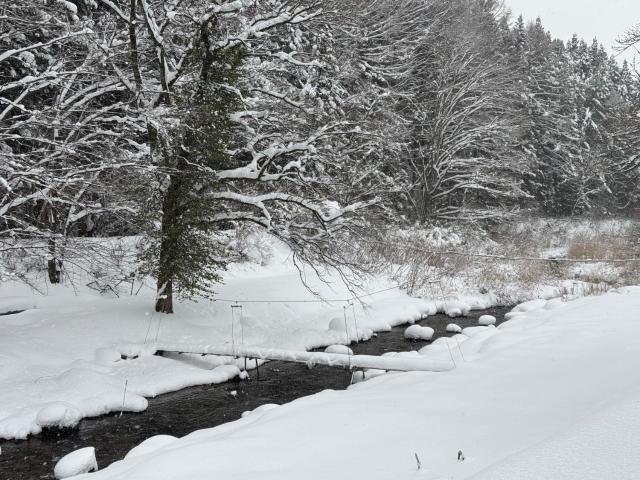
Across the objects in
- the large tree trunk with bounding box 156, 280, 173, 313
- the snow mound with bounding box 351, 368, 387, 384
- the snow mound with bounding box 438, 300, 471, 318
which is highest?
the large tree trunk with bounding box 156, 280, 173, 313

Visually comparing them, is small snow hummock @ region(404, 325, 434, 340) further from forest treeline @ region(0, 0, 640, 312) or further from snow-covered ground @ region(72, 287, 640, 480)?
snow-covered ground @ region(72, 287, 640, 480)

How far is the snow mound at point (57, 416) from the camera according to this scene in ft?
24.3

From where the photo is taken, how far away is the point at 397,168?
2775 cm

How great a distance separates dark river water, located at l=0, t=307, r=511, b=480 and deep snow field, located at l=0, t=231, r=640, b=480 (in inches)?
11.0

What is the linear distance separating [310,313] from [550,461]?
12.4 m

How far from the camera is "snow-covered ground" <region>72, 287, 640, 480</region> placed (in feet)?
8.54

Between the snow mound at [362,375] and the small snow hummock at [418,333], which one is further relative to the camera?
the small snow hummock at [418,333]

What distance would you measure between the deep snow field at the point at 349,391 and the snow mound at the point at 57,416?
0.06ft

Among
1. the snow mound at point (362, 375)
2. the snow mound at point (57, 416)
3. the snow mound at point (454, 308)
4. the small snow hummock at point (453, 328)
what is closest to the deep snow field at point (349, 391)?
the snow mound at point (57, 416)

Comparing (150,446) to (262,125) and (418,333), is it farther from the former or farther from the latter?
(262,125)

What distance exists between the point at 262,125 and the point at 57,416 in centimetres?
927

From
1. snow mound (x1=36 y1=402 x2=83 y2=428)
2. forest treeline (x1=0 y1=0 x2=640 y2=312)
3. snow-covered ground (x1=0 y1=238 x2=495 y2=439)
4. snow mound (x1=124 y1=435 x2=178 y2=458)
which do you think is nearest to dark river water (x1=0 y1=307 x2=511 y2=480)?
snow mound (x1=36 y1=402 x2=83 y2=428)

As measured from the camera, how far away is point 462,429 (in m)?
4.52

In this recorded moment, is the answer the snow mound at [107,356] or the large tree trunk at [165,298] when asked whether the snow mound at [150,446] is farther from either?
the large tree trunk at [165,298]
